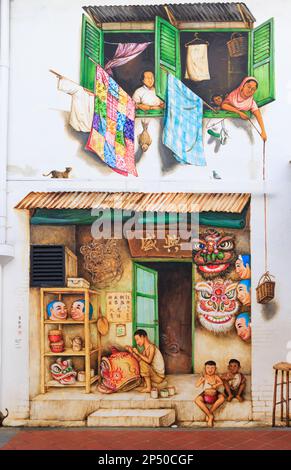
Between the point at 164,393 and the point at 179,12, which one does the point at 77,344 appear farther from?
the point at 179,12

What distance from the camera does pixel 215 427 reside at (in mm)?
7449

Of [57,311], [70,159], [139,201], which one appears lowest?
[57,311]

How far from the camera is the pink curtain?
780 centimetres

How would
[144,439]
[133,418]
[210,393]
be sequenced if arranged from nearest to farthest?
1. [144,439]
2. [133,418]
3. [210,393]

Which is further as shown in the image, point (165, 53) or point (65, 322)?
point (165, 53)

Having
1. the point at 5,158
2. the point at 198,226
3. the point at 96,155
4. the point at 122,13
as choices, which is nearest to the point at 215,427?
the point at 198,226

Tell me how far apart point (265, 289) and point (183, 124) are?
2371mm

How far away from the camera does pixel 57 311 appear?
761 centimetres

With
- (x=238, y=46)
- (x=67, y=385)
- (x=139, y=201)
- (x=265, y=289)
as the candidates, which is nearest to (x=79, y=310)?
(x=67, y=385)

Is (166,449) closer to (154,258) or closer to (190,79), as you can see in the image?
(154,258)

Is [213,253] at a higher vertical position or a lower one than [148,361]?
higher

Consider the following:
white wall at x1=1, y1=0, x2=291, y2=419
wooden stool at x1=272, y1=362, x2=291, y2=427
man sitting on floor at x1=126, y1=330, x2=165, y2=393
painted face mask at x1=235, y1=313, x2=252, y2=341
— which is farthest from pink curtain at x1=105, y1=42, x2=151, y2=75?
wooden stool at x1=272, y1=362, x2=291, y2=427

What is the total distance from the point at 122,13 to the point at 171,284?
11.9 feet

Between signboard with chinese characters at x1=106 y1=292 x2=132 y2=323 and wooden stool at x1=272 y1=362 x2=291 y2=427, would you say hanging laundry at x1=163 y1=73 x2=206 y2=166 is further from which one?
wooden stool at x1=272 y1=362 x2=291 y2=427
